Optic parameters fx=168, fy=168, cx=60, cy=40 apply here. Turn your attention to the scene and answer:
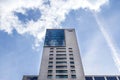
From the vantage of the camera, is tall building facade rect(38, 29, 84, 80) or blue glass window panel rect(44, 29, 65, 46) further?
blue glass window panel rect(44, 29, 65, 46)

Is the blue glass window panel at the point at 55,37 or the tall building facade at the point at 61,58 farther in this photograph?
the blue glass window panel at the point at 55,37

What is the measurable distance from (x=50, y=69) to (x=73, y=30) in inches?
1102

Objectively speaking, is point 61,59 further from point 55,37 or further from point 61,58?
point 55,37

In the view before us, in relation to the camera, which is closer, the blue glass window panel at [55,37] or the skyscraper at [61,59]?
the skyscraper at [61,59]

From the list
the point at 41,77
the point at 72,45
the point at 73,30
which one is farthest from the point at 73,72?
the point at 73,30

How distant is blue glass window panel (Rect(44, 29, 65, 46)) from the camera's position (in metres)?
66.0

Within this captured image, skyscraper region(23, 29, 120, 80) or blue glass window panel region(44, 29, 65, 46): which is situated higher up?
blue glass window panel region(44, 29, 65, 46)

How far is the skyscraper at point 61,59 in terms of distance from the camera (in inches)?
2055

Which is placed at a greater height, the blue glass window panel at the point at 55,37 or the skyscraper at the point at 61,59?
the blue glass window panel at the point at 55,37

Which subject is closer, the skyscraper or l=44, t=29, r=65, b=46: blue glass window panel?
the skyscraper

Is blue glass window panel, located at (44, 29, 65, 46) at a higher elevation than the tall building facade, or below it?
higher

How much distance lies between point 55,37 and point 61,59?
14198mm

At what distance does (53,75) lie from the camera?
51906 mm

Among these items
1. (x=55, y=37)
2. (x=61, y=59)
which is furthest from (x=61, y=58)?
(x=55, y=37)
